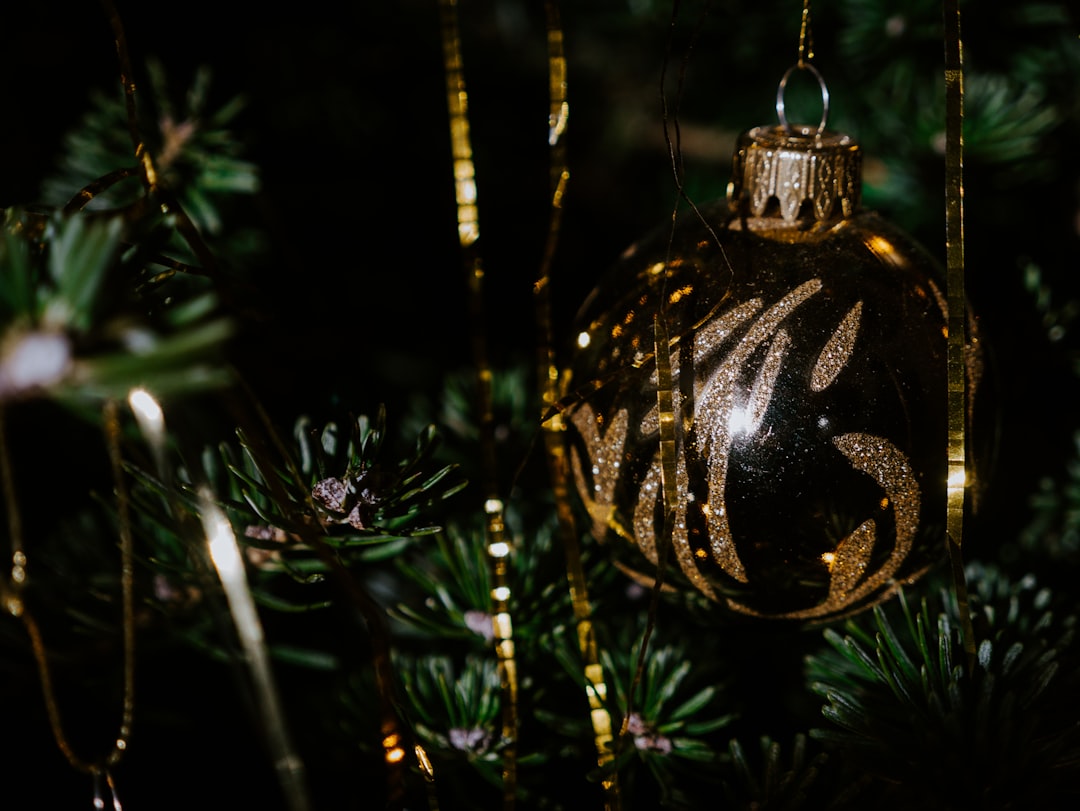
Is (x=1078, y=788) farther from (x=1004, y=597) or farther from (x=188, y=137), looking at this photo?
(x=188, y=137)

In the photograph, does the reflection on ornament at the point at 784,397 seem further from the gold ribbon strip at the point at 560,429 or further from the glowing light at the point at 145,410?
the glowing light at the point at 145,410

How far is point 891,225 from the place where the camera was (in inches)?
17.9

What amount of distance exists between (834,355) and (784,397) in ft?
0.10

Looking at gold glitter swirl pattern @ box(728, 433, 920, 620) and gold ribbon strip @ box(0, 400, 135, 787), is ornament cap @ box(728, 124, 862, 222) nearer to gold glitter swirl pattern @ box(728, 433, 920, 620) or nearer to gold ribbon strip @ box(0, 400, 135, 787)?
gold glitter swirl pattern @ box(728, 433, 920, 620)

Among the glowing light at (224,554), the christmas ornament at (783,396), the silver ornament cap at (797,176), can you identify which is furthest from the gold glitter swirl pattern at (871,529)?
the glowing light at (224,554)

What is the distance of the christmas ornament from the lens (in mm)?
397

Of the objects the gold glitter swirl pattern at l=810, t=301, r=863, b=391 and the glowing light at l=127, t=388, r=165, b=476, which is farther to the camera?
the gold glitter swirl pattern at l=810, t=301, r=863, b=391

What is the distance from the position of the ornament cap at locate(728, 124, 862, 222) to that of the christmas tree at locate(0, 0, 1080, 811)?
37 mm

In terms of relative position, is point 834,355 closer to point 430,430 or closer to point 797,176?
point 797,176

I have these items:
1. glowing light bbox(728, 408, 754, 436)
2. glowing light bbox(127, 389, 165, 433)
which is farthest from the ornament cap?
glowing light bbox(127, 389, 165, 433)

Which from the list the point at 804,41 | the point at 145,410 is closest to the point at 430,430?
the point at 145,410

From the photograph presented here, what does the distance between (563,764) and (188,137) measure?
0.53 m

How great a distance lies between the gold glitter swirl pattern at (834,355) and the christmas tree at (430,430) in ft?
0.26

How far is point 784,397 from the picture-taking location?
1.29 ft
